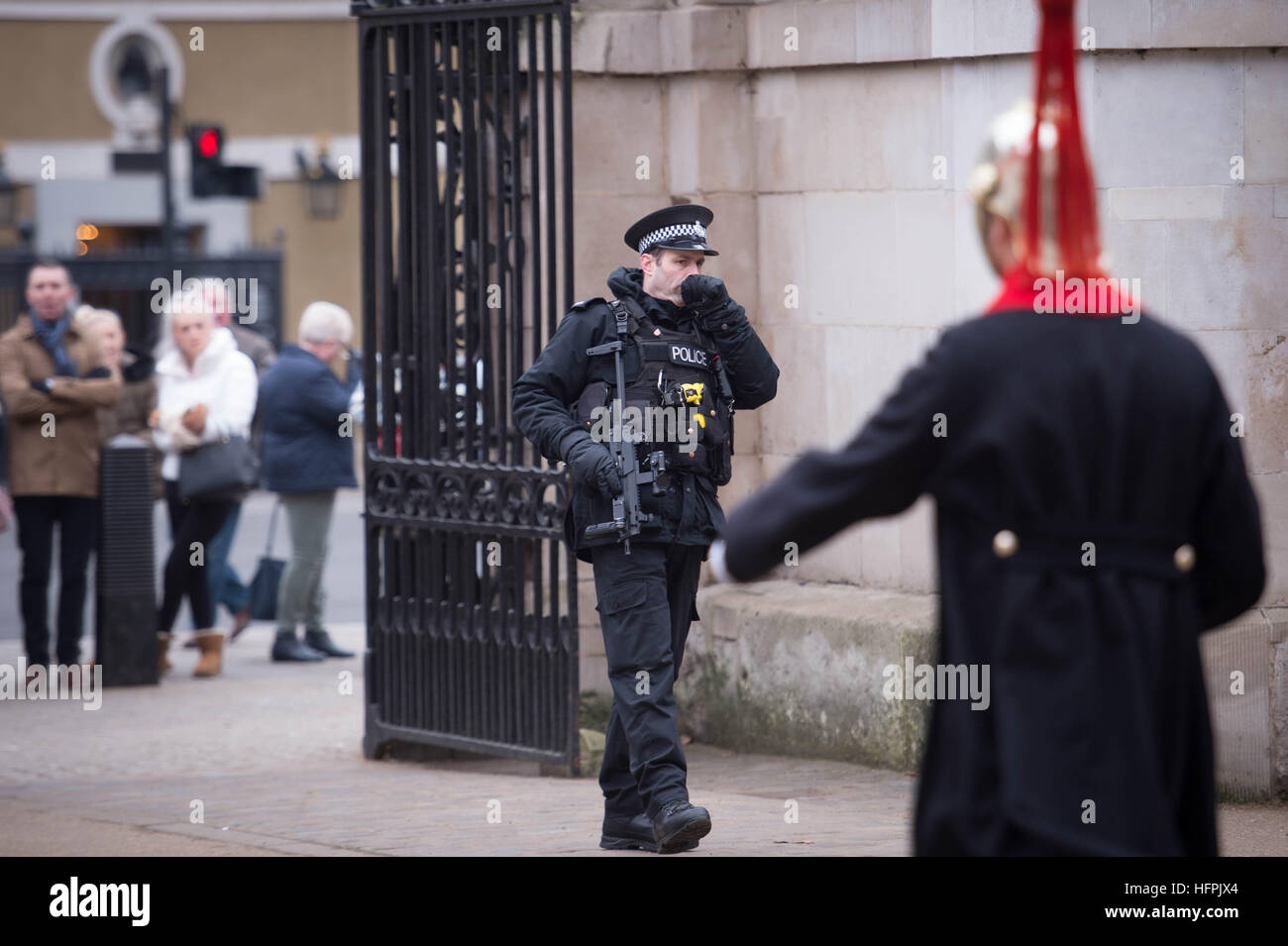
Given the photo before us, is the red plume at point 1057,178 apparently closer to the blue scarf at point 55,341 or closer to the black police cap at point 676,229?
the black police cap at point 676,229

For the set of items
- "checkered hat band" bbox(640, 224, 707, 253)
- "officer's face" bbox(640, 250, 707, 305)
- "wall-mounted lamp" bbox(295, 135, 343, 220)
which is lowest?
"officer's face" bbox(640, 250, 707, 305)

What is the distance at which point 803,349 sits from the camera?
27.1 feet

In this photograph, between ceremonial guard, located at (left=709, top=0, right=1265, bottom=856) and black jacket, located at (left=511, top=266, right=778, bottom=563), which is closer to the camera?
ceremonial guard, located at (left=709, top=0, right=1265, bottom=856)

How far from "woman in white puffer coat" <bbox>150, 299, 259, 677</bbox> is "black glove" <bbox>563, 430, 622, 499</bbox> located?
473cm

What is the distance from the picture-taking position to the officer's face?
252 inches

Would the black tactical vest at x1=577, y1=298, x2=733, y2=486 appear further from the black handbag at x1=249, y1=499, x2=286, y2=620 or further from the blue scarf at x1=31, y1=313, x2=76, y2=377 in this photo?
the black handbag at x1=249, y1=499, x2=286, y2=620

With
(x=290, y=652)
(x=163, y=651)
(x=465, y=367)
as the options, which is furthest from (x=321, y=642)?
(x=465, y=367)

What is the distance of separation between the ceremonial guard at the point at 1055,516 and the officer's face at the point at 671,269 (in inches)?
116

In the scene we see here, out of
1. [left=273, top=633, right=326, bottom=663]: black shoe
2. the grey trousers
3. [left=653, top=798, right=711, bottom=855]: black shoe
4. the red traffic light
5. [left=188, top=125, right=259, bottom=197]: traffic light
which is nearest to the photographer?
[left=653, top=798, right=711, bottom=855]: black shoe

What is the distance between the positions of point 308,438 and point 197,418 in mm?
596

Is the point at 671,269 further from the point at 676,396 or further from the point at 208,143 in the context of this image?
the point at 208,143

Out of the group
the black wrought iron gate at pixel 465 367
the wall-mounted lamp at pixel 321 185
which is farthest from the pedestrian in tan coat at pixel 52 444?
the wall-mounted lamp at pixel 321 185

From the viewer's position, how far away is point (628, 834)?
631 cm

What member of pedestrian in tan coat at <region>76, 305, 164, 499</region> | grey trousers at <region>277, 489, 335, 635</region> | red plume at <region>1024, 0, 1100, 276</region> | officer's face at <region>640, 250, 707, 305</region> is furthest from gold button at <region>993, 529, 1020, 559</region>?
pedestrian in tan coat at <region>76, 305, 164, 499</region>
